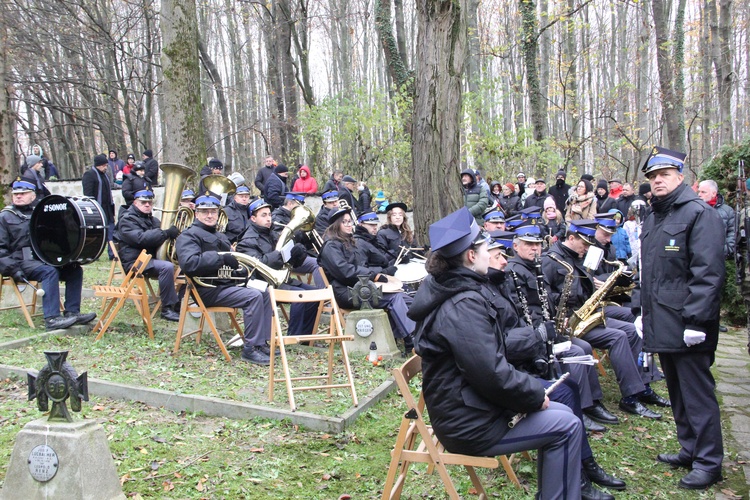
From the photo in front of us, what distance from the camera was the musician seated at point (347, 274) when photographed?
275 inches

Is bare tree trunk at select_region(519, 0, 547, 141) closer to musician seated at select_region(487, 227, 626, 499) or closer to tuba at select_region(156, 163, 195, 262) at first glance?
tuba at select_region(156, 163, 195, 262)

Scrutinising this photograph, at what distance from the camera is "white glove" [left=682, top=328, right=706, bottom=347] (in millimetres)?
3930

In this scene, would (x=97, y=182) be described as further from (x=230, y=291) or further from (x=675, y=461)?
(x=675, y=461)

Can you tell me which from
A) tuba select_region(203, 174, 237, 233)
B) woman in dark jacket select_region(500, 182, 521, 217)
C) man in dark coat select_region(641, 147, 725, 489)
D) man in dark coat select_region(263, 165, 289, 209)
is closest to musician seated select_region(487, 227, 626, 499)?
man in dark coat select_region(641, 147, 725, 489)

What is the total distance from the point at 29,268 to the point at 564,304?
19.4 feet

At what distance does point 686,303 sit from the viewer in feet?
13.2

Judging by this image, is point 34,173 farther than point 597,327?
Yes

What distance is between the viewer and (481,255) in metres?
3.24

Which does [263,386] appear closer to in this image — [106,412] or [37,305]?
[106,412]

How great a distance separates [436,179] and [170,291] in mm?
3685

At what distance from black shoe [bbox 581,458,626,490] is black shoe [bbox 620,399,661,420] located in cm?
153

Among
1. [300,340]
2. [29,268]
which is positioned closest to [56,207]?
[29,268]

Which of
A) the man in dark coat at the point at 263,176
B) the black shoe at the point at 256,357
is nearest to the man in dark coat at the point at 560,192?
the man in dark coat at the point at 263,176

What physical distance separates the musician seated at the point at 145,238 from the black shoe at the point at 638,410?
5.37 m
